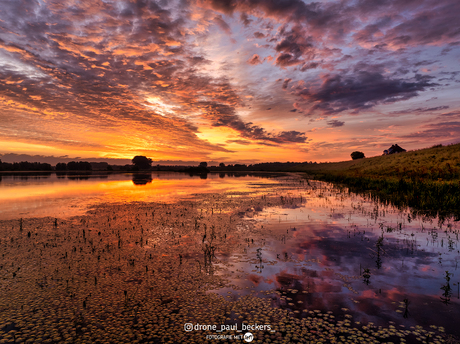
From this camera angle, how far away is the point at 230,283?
6.79 m

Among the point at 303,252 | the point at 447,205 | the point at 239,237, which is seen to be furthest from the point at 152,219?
the point at 447,205

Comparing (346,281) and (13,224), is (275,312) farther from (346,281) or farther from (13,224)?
(13,224)

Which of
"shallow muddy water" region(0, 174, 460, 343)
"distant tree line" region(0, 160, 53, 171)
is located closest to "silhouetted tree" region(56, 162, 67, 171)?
"distant tree line" region(0, 160, 53, 171)

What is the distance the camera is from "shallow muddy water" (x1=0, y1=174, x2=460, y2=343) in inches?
190

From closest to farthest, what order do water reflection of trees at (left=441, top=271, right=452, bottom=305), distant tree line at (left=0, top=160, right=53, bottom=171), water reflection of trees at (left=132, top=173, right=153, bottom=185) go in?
water reflection of trees at (left=441, top=271, right=452, bottom=305) < water reflection of trees at (left=132, top=173, right=153, bottom=185) < distant tree line at (left=0, top=160, right=53, bottom=171)

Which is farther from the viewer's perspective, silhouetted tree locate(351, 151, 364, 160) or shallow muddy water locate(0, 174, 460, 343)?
silhouetted tree locate(351, 151, 364, 160)

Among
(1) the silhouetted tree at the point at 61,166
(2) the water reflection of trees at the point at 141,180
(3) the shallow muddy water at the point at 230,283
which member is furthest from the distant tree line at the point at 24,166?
(3) the shallow muddy water at the point at 230,283

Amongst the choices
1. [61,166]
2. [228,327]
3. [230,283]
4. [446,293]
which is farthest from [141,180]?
[61,166]

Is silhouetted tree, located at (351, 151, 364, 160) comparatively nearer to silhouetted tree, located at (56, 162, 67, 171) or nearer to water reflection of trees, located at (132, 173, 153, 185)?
water reflection of trees, located at (132, 173, 153, 185)

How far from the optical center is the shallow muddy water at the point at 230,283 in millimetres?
4832

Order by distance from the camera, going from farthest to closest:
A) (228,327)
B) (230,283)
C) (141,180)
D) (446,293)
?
(141,180) < (230,283) < (446,293) < (228,327)

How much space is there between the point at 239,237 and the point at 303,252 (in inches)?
133

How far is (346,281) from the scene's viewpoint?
267 inches

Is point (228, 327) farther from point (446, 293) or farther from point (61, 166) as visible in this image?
point (61, 166)
